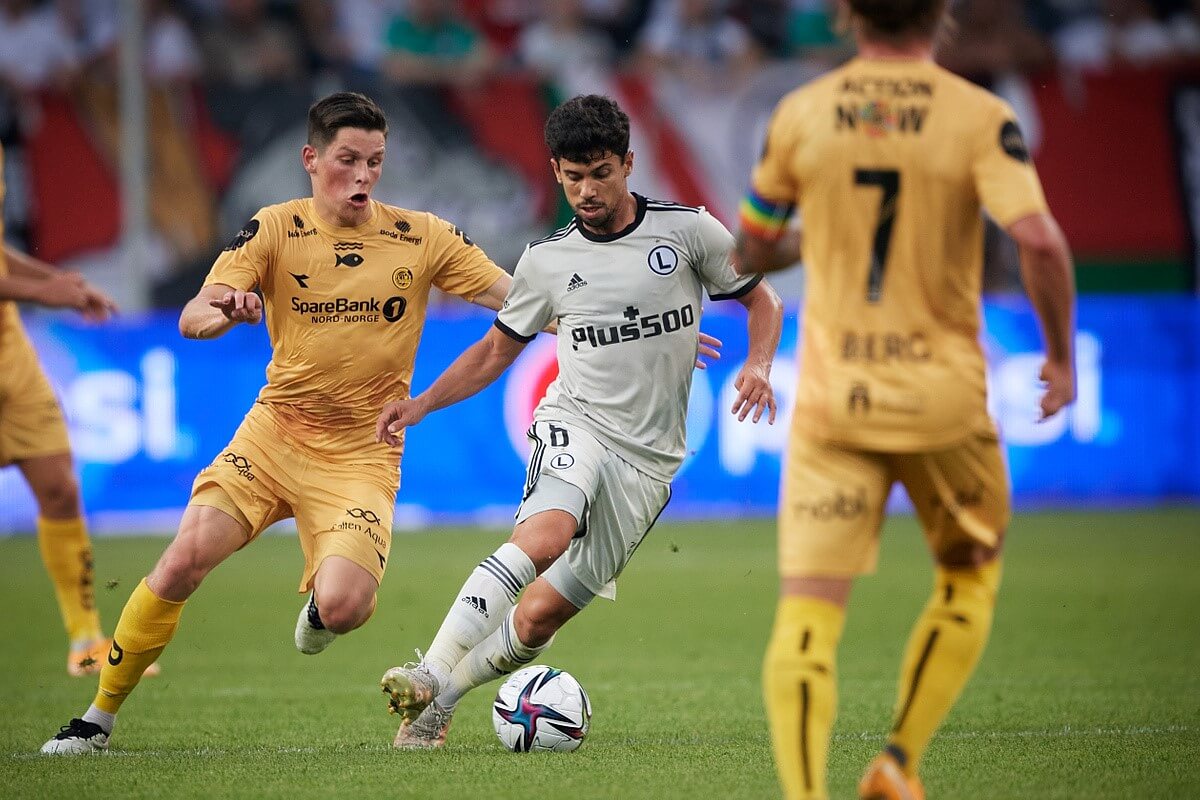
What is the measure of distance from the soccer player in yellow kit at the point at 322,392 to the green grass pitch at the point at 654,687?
0.52m

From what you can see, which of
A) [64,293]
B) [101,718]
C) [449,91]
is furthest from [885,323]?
[449,91]

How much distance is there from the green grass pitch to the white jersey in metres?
1.21

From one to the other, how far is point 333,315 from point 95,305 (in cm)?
175

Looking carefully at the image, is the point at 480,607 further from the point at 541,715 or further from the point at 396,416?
the point at 396,416

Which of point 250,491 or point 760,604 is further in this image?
point 760,604

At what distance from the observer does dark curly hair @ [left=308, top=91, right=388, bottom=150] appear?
605cm

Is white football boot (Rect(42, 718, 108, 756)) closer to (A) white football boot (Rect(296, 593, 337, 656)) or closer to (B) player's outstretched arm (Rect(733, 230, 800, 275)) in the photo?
(A) white football boot (Rect(296, 593, 337, 656))

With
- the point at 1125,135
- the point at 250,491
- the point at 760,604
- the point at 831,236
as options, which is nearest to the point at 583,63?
the point at 1125,135

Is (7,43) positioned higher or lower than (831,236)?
higher

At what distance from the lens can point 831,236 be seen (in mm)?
4125

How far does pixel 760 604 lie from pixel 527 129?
1039 centimetres

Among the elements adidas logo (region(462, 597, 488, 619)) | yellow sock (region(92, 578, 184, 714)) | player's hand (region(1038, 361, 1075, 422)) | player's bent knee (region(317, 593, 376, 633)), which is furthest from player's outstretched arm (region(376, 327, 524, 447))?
player's hand (region(1038, 361, 1075, 422))

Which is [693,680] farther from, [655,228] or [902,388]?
[902,388]

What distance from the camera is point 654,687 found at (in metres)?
7.51
